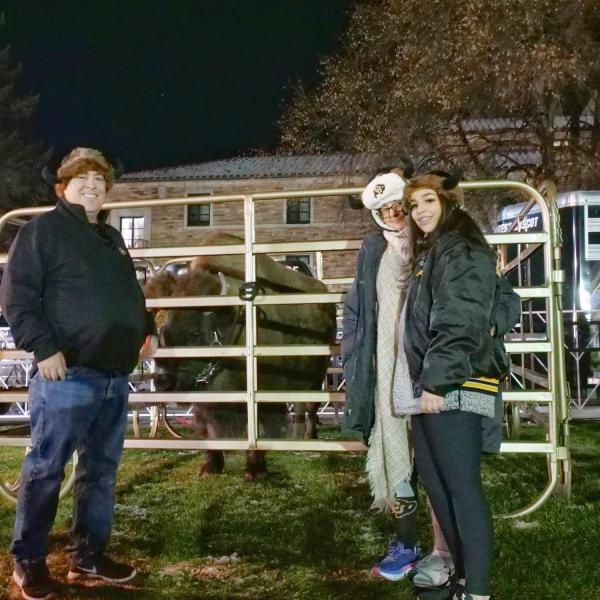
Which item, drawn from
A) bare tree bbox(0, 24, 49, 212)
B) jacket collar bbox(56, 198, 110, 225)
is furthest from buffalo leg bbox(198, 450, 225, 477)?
bare tree bbox(0, 24, 49, 212)

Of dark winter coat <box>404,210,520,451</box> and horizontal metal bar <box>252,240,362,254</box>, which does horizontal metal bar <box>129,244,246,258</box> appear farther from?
dark winter coat <box>404,210,520,451</box>

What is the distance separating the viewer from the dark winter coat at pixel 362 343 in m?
3.71

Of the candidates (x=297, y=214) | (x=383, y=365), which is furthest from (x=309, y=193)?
(x=297, y=214)

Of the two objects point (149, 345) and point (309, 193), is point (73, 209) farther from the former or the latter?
point (309, 193)

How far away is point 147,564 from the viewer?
393cm

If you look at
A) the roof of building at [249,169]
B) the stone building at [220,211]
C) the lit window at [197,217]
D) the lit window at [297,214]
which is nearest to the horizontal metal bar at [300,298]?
the roof of building at [249,169]

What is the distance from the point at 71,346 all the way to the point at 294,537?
1.80 meters

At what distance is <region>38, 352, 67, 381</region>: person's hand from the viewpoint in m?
3.38

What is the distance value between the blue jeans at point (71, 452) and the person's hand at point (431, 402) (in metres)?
1.61

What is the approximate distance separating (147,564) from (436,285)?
7.27 feet

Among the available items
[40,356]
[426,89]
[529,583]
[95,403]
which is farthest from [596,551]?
[426,89]

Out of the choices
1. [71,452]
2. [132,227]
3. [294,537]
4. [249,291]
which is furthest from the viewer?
[132,227]

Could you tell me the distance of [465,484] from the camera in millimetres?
2939

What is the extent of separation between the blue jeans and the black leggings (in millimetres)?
1597
